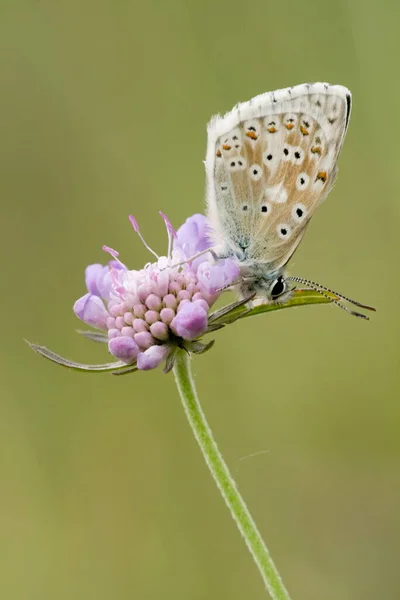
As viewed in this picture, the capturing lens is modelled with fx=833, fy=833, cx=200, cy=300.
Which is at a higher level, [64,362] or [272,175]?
[272,175]

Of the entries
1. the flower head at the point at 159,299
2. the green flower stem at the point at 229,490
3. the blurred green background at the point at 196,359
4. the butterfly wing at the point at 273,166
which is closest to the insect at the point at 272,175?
the butterfly wing at the point at 273,166

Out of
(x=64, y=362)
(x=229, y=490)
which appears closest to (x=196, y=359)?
(x=64, y=362)

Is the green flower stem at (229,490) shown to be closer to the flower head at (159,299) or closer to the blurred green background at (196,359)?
the flower head at (159,299)

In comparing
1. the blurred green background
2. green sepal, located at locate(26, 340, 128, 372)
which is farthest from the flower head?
the blurred green background

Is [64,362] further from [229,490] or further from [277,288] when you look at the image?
[277,288]

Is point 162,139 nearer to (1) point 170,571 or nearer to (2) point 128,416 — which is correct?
(2) point 128,416

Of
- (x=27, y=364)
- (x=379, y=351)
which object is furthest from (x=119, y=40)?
(x=379, y=351)
